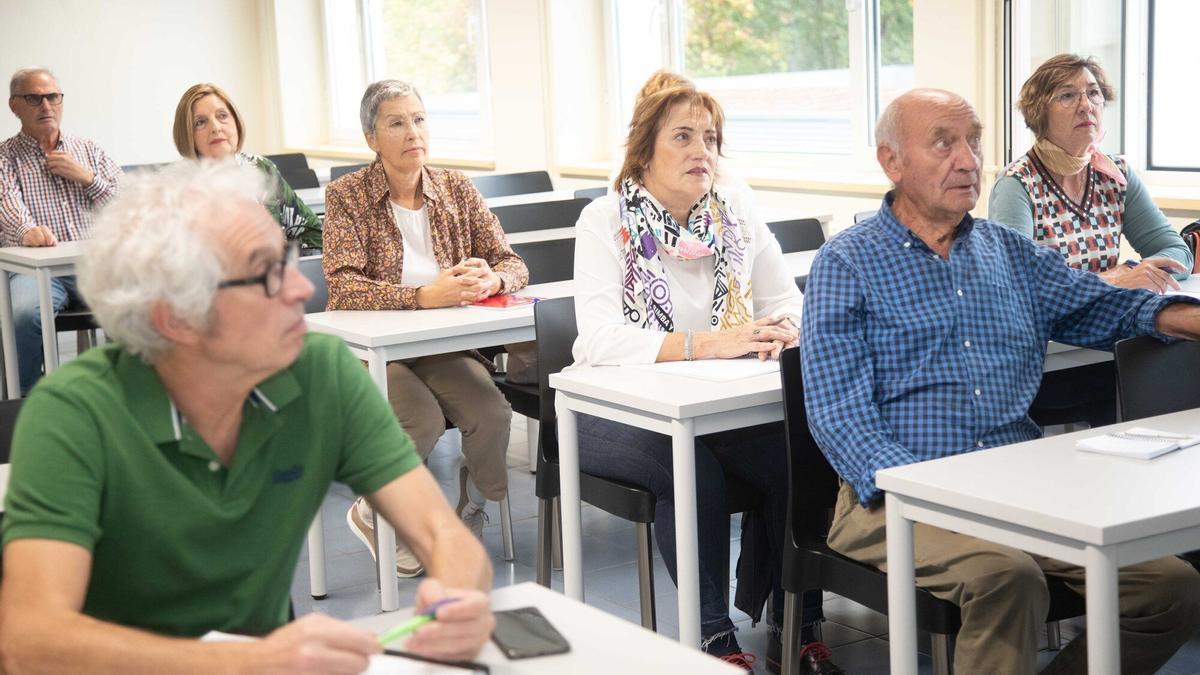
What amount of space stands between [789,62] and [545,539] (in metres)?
3.69

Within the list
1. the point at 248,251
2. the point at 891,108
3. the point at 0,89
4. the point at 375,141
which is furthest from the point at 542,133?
the point at 248,251

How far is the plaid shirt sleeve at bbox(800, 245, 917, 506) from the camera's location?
2.41 metres

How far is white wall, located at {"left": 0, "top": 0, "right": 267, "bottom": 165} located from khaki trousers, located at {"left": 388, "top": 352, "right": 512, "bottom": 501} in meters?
6.90

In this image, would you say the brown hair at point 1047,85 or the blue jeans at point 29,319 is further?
the blue jeans at point 29,319

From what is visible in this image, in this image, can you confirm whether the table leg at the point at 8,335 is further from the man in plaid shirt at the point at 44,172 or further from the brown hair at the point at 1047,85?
the brown hair at the point at 1047,85

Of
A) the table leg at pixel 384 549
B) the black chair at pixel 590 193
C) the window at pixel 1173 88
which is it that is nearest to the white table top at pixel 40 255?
the table leg at pixel 384 549

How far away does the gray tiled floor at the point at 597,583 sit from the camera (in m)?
3.13

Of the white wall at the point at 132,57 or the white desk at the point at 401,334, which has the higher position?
the white wall at the point at 132,57

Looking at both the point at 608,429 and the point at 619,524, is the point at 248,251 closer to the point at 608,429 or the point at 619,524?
the point at 608,429

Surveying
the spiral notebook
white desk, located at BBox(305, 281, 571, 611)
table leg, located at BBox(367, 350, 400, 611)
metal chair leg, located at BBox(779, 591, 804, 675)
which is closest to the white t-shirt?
white desk, located at BBox(305, 281, 571, 611)

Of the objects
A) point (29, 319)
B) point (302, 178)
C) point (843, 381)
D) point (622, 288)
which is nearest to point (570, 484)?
point (622, 288)

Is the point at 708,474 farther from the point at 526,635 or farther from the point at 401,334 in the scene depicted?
the point at 526,635

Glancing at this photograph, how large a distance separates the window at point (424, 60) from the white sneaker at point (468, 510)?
188 inches

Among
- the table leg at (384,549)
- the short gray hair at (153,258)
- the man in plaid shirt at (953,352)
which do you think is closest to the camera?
the short gray hair at (153,258)
